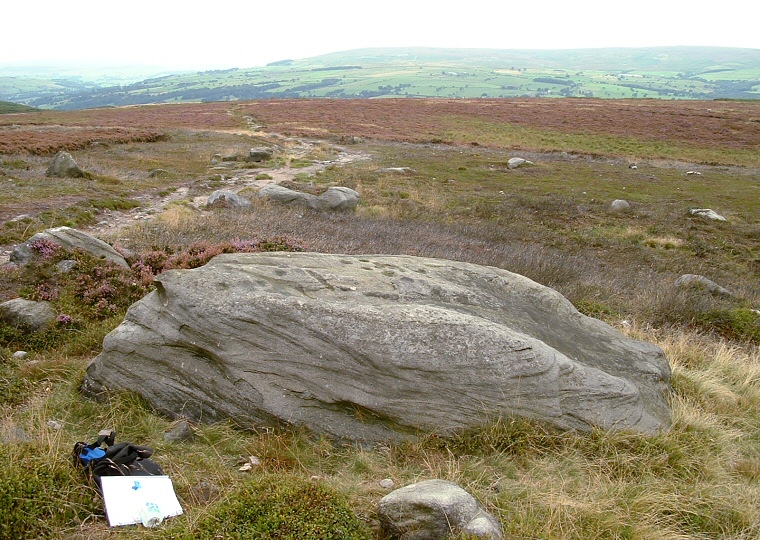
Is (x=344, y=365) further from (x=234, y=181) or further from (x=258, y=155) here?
(x=258, y=155)

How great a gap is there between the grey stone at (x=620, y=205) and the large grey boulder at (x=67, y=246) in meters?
25.7

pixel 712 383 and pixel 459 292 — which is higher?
pixel 459 292

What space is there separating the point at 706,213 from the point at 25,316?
3024 cm

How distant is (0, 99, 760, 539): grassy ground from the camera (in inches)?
181

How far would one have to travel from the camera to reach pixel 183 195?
25.0 metres

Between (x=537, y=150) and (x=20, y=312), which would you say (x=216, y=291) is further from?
(x=537, y=150)

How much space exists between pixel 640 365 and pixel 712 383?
65.5 inches

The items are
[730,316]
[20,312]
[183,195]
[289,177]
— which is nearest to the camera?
[20,312]

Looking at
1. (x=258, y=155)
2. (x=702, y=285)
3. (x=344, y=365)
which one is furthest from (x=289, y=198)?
(x=344, y=365)

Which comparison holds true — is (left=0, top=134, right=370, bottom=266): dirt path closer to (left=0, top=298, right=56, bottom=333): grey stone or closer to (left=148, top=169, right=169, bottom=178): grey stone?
(left=148, top=169, right=169, bottom=178): grey stone

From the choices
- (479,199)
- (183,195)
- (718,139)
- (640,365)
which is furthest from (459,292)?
(718,139)

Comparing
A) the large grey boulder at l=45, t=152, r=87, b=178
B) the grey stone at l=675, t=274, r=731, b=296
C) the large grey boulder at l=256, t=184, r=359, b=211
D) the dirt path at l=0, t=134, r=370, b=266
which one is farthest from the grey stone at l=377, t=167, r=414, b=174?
the grey stone at l=675, t=274, r=731, b=296

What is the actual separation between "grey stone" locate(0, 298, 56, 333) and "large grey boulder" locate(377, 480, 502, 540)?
7.42 m

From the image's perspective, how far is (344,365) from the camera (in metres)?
6.38
